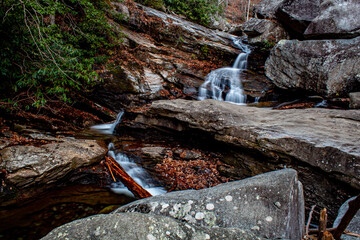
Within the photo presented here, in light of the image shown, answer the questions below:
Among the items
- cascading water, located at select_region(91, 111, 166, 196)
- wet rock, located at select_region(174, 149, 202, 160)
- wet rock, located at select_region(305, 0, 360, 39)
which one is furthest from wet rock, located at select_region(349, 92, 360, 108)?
cascading water, located at select_region(91, 111, 166, 196)

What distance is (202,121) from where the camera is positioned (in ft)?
20.2

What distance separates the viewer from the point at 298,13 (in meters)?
10.6

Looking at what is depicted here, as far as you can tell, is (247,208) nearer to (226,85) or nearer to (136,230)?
(136,230)

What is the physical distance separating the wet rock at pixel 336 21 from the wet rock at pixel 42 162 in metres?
12.0

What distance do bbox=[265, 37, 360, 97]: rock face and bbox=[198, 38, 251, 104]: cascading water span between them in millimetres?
2569

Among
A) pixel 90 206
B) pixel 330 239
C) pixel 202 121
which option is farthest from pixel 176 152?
pixel 330 239

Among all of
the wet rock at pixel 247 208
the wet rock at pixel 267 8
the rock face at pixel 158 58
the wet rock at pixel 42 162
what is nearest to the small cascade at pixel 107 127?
the rock face at pixel 158 58

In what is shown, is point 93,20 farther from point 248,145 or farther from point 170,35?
point 248,145

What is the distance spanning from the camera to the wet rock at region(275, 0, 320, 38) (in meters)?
10.2

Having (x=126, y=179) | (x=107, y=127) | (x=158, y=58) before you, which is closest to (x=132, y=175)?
(x=126, y=179)

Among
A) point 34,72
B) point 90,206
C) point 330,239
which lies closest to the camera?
point 330,239

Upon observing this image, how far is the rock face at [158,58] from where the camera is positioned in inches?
390

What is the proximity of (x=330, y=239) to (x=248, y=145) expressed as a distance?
11.9 ft

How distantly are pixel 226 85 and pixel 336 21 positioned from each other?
602 cm
